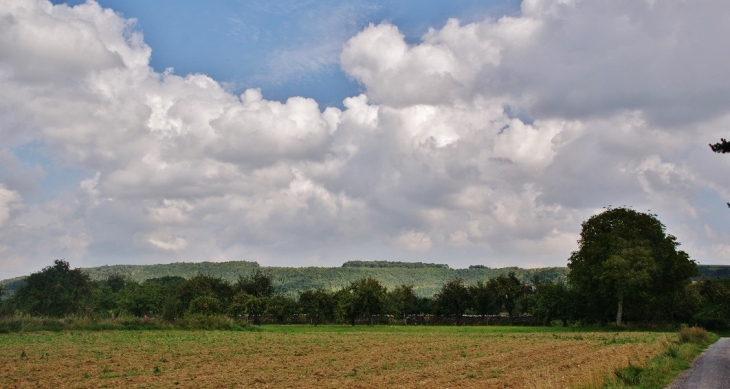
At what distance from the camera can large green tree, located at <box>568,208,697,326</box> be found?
234 feet

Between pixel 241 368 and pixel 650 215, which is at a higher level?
pixel 650 215

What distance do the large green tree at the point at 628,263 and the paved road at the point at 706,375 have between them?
1468 inches

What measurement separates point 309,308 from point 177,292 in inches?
1354

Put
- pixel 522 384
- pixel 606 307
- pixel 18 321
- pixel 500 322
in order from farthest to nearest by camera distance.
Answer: pixel 500 322 → pixel 606 307 → pixel 18 321 → pixel 522 384

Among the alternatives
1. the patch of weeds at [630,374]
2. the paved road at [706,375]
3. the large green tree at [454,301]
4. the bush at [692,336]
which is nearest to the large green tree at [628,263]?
the bush at [692,336]

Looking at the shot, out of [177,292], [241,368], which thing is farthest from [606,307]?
[177,292]

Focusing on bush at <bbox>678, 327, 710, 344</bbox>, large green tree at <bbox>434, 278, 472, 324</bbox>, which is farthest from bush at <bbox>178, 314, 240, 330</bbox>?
bush at <bbox>678, 327, 710, 344</bbox>

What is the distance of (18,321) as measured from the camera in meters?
68.1

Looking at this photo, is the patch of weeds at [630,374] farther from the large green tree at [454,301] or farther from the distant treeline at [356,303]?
the large green tree at [454,301]

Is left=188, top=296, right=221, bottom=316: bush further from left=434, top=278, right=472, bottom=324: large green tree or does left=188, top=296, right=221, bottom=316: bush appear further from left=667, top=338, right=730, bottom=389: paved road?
left=667, top=338, right=730, bottom=389: paved road

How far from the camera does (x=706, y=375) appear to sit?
26.9m

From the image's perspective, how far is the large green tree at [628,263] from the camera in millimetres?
71312

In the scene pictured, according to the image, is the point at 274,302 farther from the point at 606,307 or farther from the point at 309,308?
the point at 606,307

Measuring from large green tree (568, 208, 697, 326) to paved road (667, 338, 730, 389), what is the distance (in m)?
37.3
